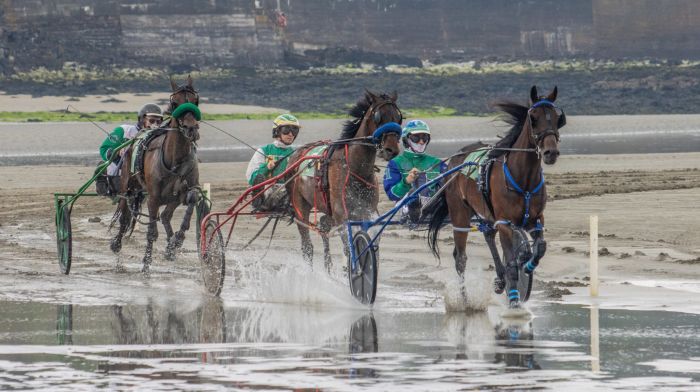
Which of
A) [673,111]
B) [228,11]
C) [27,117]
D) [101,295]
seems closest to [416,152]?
[101,295]

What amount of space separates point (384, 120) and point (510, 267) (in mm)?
1993

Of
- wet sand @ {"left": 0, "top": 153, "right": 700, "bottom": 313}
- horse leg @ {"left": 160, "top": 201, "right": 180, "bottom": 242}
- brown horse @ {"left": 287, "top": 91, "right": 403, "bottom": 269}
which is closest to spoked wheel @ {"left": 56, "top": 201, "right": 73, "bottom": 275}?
wet sand @ {"left": 0, "top": 153, "right": 700, "bottom": 313}

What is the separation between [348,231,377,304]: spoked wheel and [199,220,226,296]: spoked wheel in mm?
1695

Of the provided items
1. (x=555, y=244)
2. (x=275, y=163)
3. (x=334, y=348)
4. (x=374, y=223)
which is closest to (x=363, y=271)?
(x=374, y=223)

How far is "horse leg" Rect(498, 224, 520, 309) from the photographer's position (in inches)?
508

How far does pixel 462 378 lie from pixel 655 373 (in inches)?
49.9

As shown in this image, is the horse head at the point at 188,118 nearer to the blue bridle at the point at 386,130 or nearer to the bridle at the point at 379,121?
the bridle at the point at 379,121

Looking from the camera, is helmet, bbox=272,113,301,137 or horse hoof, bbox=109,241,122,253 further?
horse hoof, bbox=109,241,122,253

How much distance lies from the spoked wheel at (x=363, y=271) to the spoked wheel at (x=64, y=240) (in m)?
4.28

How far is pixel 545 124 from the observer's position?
12.8m

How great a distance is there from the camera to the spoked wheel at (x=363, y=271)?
45.2ft

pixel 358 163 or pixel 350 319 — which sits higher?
pixel 358 163

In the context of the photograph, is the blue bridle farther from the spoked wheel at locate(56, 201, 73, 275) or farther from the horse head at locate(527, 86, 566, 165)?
the spoked wheel at locate(56, 201, 73, 275)

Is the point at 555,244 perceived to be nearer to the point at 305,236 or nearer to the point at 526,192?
the point at 305,236
